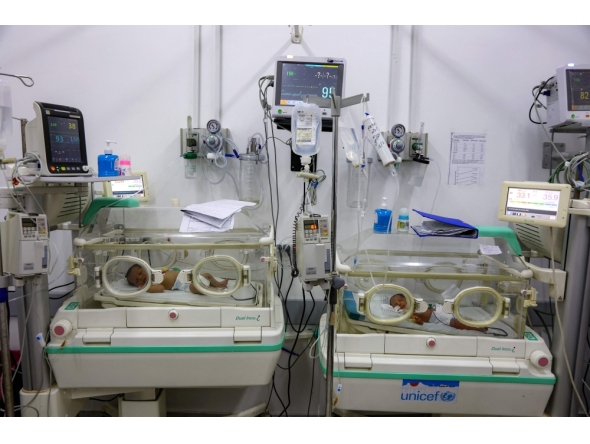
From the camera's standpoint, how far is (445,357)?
5.00ft

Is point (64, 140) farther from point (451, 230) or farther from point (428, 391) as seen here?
point (428, 391)

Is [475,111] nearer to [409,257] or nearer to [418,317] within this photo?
[409,257]

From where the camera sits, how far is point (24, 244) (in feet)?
4.61

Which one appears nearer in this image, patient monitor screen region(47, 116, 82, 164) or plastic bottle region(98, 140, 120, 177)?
patient monitor screen region(47, 116, 82, 164)

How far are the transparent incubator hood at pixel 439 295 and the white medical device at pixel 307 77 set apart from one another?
2.78 feet

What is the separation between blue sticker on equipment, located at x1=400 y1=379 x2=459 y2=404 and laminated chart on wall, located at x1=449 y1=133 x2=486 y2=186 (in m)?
1.15

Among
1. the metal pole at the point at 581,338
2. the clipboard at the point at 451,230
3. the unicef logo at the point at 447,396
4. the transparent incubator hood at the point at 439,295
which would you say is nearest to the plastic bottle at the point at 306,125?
the transparent incubator hood at the point at 439,295

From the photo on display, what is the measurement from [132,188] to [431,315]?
5.54 ft

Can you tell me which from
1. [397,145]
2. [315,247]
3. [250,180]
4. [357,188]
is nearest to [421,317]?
[315,247]

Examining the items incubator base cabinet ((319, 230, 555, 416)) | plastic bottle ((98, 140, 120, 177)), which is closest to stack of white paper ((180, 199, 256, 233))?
plastic bottle ((98, 140, 120, 177))

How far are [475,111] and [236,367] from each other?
1.90 metres

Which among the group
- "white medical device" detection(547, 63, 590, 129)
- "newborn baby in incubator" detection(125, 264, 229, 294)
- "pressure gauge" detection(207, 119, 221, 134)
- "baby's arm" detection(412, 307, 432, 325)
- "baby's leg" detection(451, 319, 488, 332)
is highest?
"white medical device" detection(547, 63, 590, 129)

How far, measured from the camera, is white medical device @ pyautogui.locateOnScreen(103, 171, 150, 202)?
6.41 ft

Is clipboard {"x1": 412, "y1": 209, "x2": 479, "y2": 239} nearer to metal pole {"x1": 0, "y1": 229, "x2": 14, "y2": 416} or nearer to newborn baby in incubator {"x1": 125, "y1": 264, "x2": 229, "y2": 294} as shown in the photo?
newborn baby in incubator {"x1": 125, "y1": 264, "x2": 229, "y2": 294}
